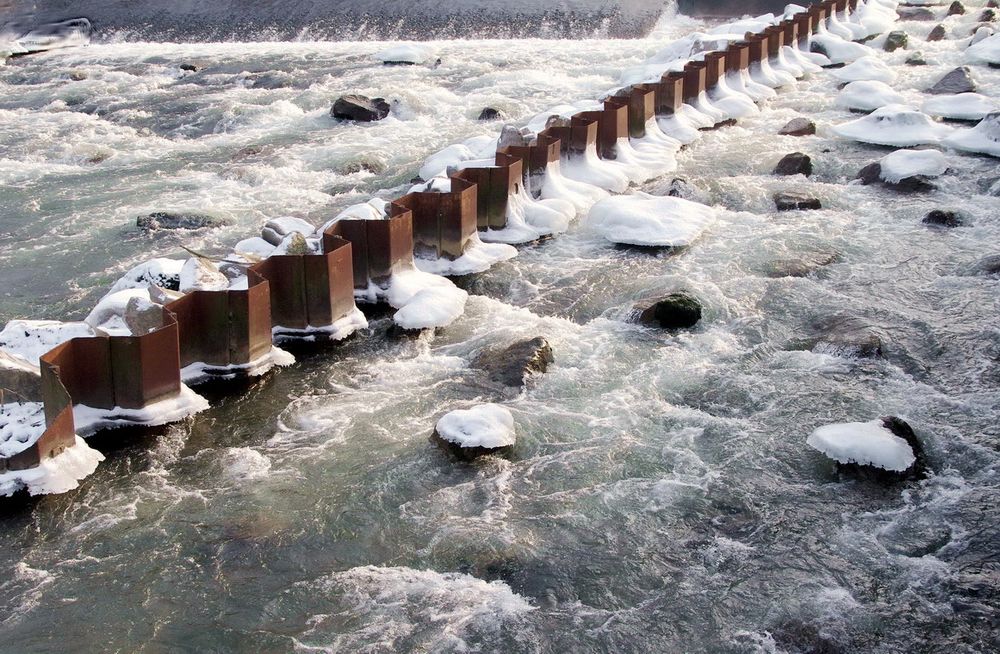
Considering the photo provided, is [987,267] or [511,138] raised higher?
[511,138]

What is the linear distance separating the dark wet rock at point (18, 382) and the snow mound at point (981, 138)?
1192 cm

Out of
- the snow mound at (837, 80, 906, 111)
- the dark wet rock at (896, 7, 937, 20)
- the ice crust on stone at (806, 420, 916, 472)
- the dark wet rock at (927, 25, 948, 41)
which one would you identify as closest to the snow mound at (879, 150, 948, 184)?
the snow mound at (837, 80, 906, 111)

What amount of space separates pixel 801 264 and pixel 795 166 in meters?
3.44

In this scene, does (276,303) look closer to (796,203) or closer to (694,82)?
(796,203)

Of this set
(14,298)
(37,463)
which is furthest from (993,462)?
(14,298)

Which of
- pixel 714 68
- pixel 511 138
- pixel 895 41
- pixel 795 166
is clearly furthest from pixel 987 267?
pixel 895 41

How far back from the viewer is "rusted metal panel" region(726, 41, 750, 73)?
17.5 m

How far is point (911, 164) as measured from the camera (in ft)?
40.8

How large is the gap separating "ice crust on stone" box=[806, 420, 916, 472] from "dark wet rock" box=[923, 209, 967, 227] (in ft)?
16.4

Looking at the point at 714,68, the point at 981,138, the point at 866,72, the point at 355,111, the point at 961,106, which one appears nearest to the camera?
the point at 981,138

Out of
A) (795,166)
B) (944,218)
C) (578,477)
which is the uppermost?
(795,166)

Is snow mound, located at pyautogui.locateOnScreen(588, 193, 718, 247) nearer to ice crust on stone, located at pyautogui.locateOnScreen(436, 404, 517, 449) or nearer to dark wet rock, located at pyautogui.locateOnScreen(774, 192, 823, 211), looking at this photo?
dark wet rock, located at pyautogui.locateOnScreen(774, 192, 823, 211)

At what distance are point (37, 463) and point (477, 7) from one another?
24398 millimetres

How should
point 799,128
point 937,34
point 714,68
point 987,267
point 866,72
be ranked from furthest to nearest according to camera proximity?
point 937,34
point 866,72
point 714,68
point 799,128
point 987,267
